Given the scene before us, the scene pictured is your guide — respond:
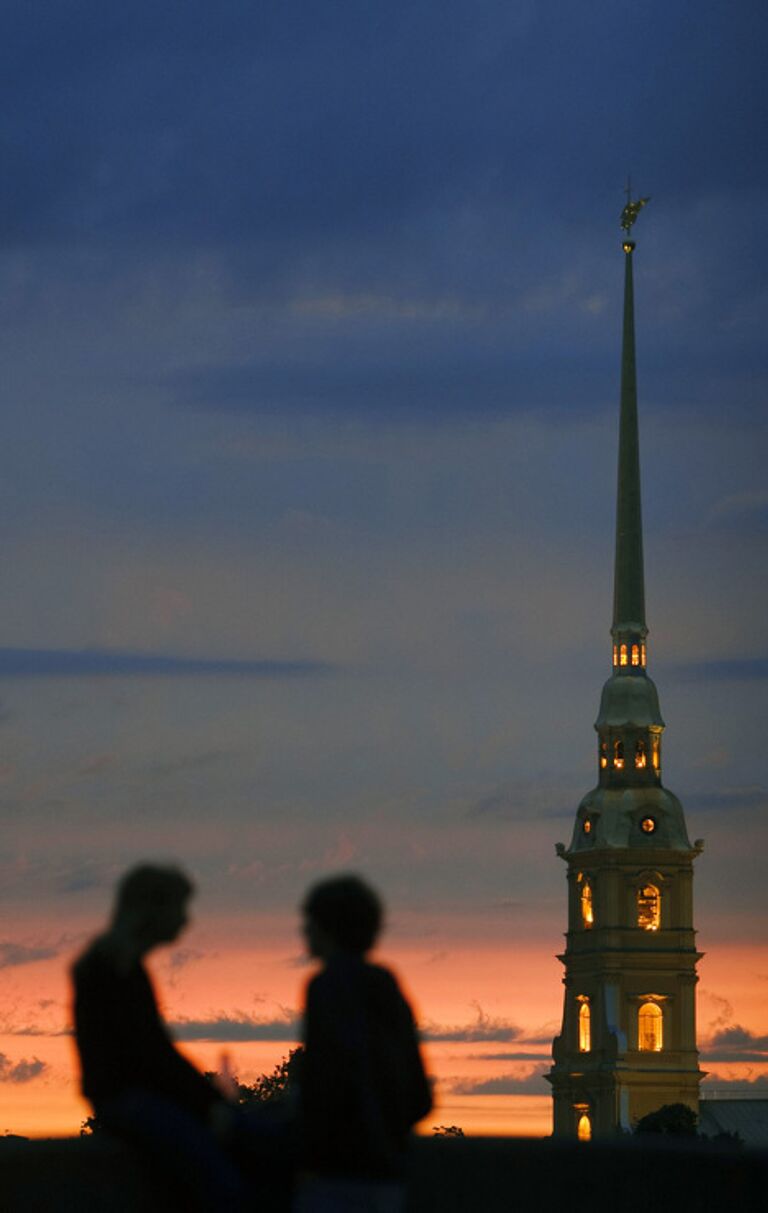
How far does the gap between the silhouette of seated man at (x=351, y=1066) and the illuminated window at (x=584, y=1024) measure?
16600cm

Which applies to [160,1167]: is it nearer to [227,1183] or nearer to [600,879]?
[227,1183]

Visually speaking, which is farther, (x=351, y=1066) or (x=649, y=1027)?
(x=649, y=1027)

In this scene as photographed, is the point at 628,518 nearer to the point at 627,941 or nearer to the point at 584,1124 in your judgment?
the point at 627,941

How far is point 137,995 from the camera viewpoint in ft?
41.8

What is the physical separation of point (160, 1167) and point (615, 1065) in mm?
161853

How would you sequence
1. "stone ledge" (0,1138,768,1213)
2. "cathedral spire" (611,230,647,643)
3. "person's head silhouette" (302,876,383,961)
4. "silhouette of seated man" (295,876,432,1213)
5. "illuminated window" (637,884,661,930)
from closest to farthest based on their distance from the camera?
"silhouette of seated man" (295,876,432,1213), "person's head silhouette" (302,876,383,961), "stone ledge" (0,1138,768,1213), "illuminated window" (637,884,661,930), "cathedral spire" (611,230,647,643)

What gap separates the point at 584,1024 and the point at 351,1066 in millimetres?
167669

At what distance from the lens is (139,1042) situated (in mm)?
12727

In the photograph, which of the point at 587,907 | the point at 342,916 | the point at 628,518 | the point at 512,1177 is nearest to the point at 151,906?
the point at 342,916

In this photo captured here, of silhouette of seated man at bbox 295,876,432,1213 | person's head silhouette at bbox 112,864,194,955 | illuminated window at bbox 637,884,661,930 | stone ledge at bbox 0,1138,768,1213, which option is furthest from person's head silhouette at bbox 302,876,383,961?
illuminated window at bbox 637,884,661,930

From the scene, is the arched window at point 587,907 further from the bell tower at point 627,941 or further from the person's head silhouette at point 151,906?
the person's head silhouette at point 151,906

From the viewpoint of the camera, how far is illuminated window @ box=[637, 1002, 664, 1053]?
175m

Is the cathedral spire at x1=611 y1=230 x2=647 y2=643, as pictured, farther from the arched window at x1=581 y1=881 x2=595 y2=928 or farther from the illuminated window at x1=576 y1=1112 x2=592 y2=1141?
the illuminated window at x1=576 y1=1112 x2=592 y2=1141

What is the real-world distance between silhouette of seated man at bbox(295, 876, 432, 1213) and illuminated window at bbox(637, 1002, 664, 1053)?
164m
